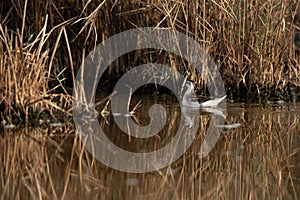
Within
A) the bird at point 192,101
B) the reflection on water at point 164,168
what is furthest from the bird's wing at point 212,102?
the reflection on water at point 164,168

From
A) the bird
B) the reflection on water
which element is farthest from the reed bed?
the reflection on water

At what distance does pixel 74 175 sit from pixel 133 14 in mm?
2527

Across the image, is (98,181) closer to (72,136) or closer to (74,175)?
(74,175)

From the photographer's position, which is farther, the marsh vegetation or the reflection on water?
the marsh vegetation

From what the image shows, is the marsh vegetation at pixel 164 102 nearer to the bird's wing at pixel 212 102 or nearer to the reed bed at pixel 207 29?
the reed bed at pixel 207 29

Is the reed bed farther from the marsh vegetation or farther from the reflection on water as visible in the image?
the reflection on water

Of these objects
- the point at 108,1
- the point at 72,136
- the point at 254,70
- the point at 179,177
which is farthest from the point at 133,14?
the point at 179,177

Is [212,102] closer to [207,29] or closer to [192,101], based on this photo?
[192,101]

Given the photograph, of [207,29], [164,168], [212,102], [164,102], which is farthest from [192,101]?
[164,168]

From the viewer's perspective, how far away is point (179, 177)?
3670 millimetres

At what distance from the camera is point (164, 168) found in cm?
382

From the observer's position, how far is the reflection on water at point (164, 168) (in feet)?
11.2

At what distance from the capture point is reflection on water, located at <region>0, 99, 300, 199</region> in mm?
3404

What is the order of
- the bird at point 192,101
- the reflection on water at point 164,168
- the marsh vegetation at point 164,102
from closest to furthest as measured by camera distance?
1. the reflection on water at point 164,168
2. the marsh vegetation at point 164,102
3. the bird at point 192,101
